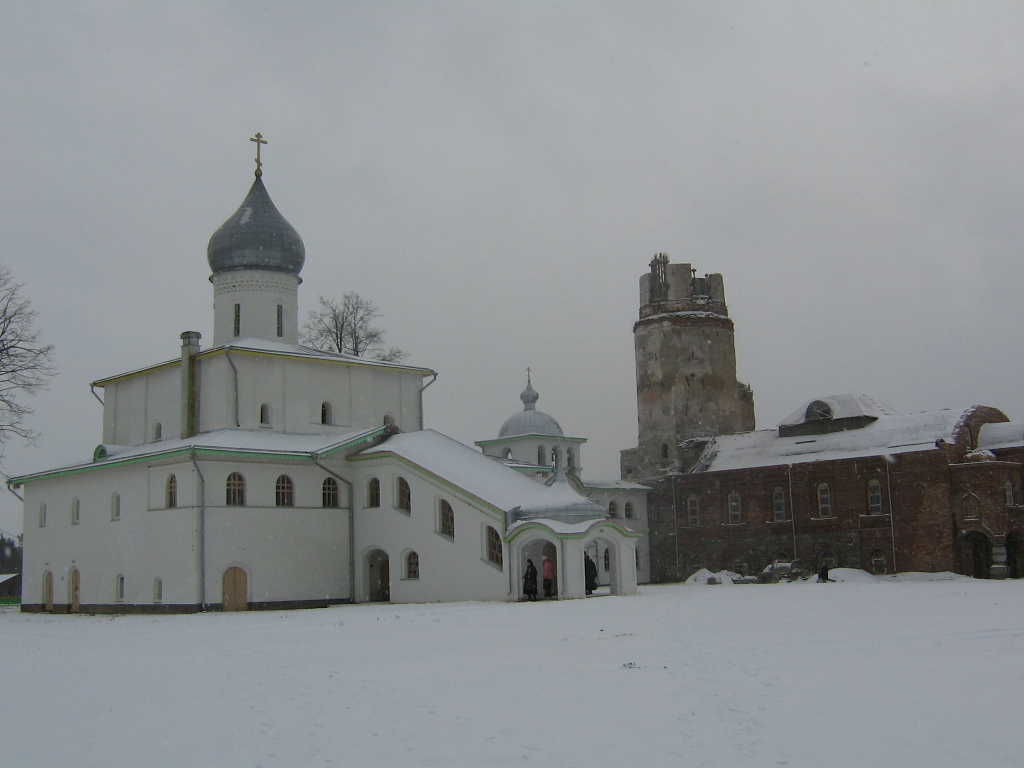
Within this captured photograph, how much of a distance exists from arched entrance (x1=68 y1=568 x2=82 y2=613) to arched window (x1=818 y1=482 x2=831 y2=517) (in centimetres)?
2541

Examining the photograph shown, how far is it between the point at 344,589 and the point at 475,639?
1517 centimetres

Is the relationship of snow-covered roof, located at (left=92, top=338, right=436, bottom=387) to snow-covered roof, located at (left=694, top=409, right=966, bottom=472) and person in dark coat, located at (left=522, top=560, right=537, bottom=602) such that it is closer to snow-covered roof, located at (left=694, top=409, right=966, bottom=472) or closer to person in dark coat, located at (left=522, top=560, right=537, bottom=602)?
person in dark coat, located at (left=522, top=560, right=537, bottom=602)

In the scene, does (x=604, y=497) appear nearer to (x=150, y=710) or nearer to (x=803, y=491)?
(x=803, y=491)

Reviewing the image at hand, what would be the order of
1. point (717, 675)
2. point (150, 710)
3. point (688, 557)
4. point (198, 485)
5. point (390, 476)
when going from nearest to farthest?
point (150, 710)
point (717, 675)
point (198, 485)
point (390, 476)
point (688, 557)

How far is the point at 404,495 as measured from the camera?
30625 mm

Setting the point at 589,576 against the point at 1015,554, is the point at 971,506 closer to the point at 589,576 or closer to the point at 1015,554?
the point at 1015,554

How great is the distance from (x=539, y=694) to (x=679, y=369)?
39.0 metres

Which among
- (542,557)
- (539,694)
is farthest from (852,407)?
(539,694)

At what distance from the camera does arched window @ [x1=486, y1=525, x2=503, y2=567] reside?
28.8 metres

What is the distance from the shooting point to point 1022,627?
1688 centimetres

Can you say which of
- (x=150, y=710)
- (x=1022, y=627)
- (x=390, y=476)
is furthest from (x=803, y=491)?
(x=150, y=710)

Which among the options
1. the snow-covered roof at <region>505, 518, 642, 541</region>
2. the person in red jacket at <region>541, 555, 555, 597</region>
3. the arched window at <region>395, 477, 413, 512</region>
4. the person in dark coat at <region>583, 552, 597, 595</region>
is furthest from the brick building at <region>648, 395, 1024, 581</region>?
the arched window at <region>395, 477, 413, 512</region>

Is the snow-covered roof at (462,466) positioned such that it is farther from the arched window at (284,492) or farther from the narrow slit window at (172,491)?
the narrow slit window at (172,491)

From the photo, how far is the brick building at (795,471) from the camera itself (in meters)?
36.8
